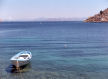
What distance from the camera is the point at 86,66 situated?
42.8 meters

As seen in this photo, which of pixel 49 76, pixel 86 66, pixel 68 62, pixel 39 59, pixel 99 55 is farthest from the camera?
pixel 99 55

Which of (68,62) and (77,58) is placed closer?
(68,62)

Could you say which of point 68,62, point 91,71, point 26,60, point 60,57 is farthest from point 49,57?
point 91,71

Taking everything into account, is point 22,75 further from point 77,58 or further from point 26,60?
point 77,58

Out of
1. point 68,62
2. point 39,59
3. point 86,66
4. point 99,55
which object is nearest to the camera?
point 86,66

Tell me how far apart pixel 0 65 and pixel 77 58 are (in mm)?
18012

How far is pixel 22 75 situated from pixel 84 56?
2019 centimetres

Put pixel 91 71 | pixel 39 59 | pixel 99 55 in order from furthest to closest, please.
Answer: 1. pixel 99 55
2. pixel 39 59
3. pixel 91 71

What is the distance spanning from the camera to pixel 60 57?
51906 millimetres

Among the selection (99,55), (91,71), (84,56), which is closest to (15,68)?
(91,71)

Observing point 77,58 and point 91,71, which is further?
point 77,58

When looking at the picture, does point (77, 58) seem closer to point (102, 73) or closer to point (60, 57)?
point (60, 57)

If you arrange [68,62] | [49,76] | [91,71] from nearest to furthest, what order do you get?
1. [49,76]
2. [91,71]
3. [68,62]

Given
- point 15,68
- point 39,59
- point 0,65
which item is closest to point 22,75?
point 15,68
